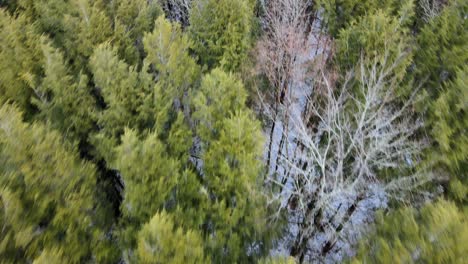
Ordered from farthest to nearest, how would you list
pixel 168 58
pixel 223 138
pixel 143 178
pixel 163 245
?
pixel 168 58 → pixel 223 138 → pixel 143 178 → pixel 163 245

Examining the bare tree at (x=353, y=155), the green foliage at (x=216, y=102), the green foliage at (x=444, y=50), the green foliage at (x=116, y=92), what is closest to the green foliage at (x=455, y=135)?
the bare tree at (x=353, y=155)

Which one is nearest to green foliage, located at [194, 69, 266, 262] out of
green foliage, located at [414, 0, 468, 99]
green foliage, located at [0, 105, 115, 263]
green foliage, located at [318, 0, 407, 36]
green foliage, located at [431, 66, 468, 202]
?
green foliage, located at [0, 105, 115, 263]

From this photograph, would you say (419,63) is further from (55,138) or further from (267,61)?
(55,138)

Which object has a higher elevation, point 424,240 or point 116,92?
point 424,240

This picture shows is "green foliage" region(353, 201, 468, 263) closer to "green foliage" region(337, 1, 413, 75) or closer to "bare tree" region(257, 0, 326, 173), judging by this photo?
"green foliage" region(337, 1, 413, 75)

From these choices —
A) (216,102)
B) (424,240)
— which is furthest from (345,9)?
(424,240)

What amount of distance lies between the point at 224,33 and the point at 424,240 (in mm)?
9462

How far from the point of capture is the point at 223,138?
9852 mm

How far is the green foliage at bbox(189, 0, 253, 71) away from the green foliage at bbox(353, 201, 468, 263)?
310 inches

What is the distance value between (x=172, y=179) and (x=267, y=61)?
22.4ft

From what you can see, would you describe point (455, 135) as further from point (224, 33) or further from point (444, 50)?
point (224, 33)

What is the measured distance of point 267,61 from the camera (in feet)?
47.0

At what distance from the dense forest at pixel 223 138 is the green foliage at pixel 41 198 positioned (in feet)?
0.12

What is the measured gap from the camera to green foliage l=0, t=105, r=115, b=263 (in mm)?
8484
